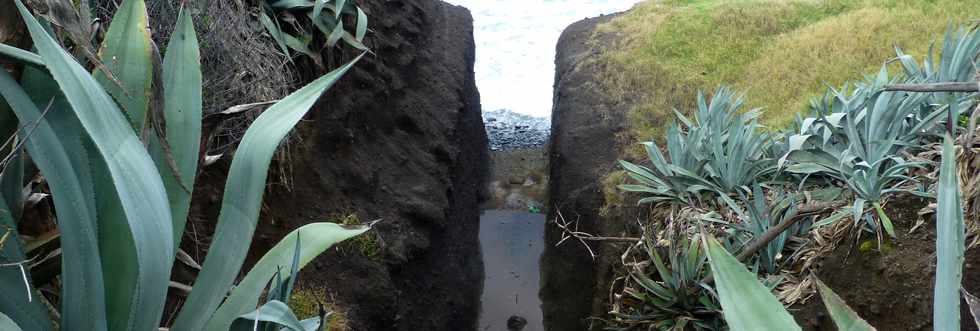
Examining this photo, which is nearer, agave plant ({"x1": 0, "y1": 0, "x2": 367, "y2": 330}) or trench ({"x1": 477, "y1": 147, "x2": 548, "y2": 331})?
agave plant ({"x1": 0, "y1": 0, "x2": 367, "y2": 330})

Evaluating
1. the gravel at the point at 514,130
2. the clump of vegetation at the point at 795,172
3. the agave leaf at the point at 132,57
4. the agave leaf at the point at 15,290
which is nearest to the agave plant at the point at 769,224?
the clump of vegetation at the point at 795,172

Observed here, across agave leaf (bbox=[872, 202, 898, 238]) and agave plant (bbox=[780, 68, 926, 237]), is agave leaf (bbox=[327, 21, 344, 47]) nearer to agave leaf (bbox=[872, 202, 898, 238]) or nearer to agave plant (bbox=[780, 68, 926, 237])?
agave plant (bbox=[780, 68, 926, 237])

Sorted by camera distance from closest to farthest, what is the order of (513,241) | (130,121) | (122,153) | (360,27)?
(122,153), (130,121), (360,27), (513,241)

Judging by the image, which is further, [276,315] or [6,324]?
[276,315]

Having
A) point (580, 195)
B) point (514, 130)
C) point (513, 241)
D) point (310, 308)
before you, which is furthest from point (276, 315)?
point (514, 130)

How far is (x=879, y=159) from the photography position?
301 centimetres

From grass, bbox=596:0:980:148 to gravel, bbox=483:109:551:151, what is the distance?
4.31ft

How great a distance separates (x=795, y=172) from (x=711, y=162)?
0.44 meters

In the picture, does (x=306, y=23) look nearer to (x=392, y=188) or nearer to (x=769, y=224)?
(x=392, y=188)

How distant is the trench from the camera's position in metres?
5.07

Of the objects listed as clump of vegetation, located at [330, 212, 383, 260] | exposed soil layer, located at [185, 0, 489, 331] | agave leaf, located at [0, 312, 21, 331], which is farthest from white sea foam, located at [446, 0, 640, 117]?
agave leaf, located at [0, 312, 21, 331]

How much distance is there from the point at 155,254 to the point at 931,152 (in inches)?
112

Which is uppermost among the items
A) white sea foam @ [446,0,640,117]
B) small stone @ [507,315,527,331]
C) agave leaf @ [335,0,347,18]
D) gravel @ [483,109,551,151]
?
agave leaf @ [335,0,347,18]

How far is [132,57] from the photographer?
141 cm
